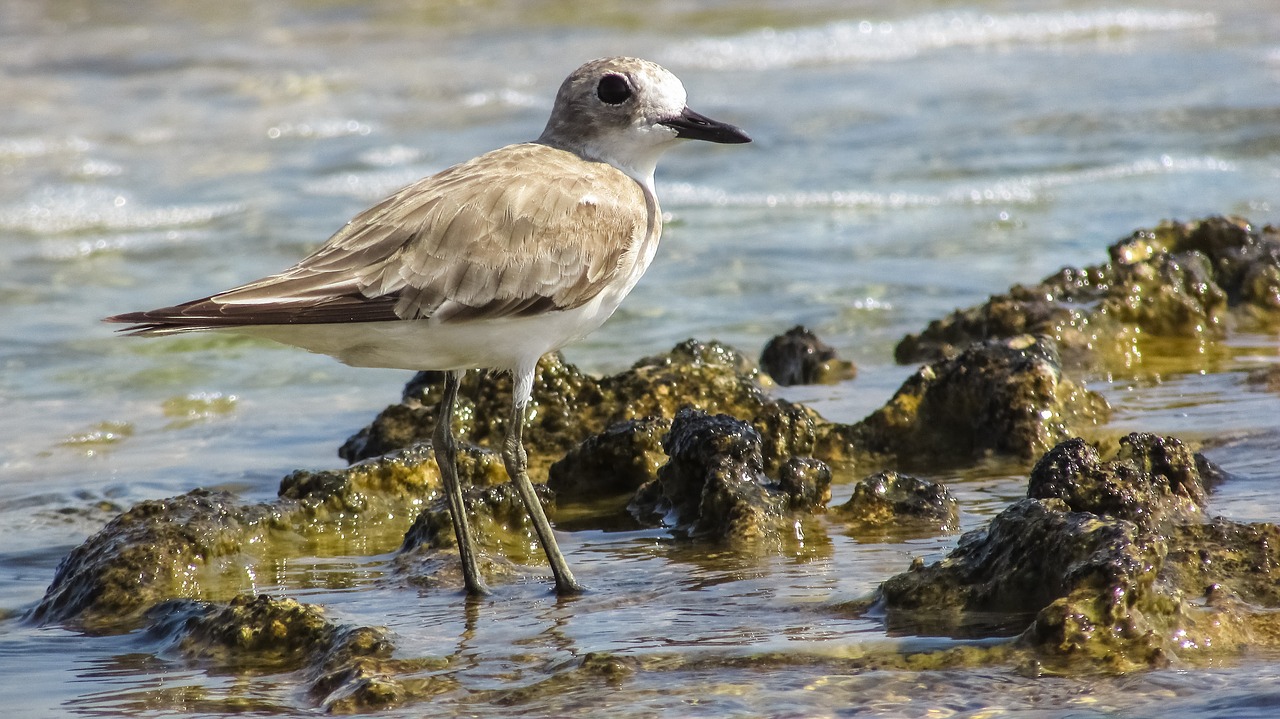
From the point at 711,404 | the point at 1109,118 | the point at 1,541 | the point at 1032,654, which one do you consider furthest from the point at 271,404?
the point at 1109,118

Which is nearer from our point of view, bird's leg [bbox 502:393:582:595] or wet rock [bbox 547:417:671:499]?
bird's leg [bbox 502:393:582:595]

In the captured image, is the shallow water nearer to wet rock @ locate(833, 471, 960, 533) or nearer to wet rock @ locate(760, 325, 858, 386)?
wet rock @ locate(833, 471, 960, 533)

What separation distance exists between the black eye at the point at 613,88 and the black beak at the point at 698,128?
188mm

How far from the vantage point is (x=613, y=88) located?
6246mm

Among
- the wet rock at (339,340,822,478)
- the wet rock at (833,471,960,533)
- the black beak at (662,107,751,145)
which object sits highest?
the black beak at (662,107,751,145)

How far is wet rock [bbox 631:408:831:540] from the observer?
19.7ft

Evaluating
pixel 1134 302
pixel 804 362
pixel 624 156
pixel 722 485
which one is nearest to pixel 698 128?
pixel 624 156

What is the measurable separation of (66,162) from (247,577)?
34.2 feet

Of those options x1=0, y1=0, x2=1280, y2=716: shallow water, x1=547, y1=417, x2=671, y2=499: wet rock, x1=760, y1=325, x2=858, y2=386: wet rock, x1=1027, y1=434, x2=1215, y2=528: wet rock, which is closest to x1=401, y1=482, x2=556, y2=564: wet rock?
x1=0, y1=0, x2=1280, y2=716: shallow water

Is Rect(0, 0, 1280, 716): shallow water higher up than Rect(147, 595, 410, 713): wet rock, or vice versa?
Rect(0, 0, 1280, 716): shallow water

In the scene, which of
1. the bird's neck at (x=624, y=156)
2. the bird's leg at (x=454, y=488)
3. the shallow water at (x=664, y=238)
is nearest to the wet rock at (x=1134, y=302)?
the shallow water at (x=664, y=238)

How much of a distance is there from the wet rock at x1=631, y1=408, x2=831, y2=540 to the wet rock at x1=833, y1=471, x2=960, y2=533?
0.52ft

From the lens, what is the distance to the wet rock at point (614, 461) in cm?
673

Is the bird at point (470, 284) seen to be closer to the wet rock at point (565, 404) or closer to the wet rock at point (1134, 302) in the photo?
the wet rock at point (565, 404)
